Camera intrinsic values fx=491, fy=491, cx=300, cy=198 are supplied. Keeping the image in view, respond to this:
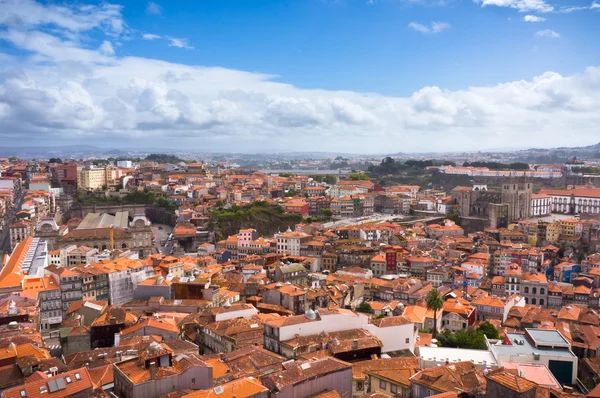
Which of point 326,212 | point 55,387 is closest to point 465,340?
point 55,387

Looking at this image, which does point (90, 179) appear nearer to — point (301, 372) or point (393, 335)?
point (393, 335)

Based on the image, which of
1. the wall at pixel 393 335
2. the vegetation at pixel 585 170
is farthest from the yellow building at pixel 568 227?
the vegetation at pixel 585 170

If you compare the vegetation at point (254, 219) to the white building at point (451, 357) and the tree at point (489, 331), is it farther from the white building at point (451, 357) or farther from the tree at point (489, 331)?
the white building at point (451, 357)

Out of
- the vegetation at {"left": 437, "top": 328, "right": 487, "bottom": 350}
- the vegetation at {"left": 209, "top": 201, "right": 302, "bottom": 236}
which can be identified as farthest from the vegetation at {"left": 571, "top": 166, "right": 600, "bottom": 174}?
the vegetation at {"left": 437, "top": 328, "right": 487, "bottom": 350}

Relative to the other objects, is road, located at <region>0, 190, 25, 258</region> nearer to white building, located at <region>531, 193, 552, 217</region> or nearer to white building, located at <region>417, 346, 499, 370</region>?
Answer: white building, located at <region>417, 346, 499, 370</region>

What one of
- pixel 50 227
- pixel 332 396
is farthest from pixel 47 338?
pixel 50 227

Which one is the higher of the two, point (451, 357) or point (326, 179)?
point (326, 179)

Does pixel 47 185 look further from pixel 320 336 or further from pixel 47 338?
pixel 320 336
